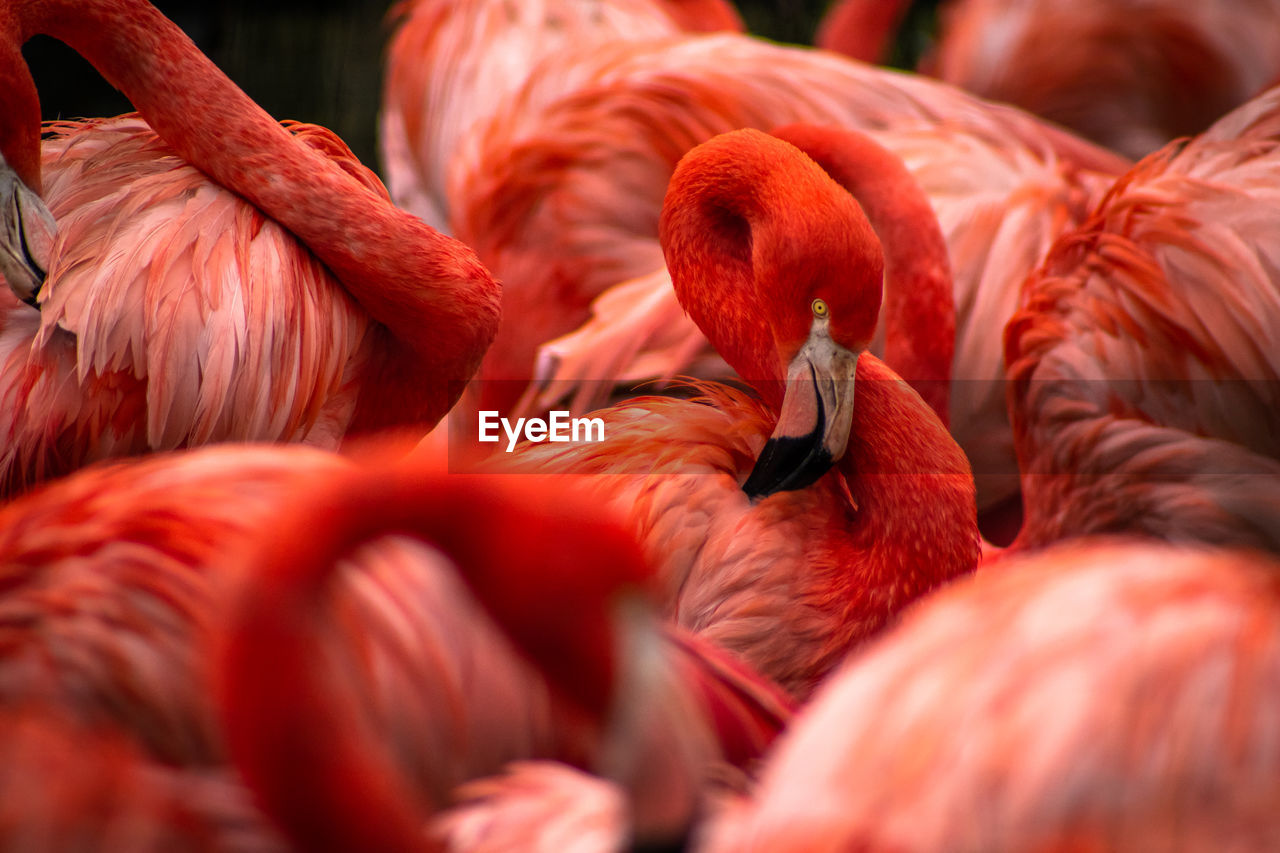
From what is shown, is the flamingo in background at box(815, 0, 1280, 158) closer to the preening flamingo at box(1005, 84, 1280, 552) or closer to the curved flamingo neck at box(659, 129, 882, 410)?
the preening flamingo at box(1005, 84, 1280, 552)

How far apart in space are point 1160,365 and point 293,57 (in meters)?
3.24

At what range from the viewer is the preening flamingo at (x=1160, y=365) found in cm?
183

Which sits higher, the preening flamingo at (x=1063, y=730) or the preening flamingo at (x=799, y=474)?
the preening flamingo at (x=1063, y=730)

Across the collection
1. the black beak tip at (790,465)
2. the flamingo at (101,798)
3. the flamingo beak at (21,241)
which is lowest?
the black beak tip at (790,465)

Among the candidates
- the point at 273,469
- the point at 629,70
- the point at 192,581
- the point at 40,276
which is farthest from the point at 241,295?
the point at 629,70

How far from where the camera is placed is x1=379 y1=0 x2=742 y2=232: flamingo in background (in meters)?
3.09

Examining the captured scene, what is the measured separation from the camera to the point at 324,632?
0.87 meters

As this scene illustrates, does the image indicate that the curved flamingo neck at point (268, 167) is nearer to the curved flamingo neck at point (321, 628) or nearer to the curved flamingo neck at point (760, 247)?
the curved flamingo neck at point (760, 247)

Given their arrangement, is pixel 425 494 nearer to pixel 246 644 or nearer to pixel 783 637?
pixel 246 644

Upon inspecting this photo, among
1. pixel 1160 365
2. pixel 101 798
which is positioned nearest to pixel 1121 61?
pixel 1160 365

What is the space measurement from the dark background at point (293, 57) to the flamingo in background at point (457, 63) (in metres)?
0.56

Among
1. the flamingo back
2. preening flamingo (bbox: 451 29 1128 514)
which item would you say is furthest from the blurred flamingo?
preening flamingo (bbox: 451 29 1128 514)

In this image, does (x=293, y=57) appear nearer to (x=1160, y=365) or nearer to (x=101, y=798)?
(x=1160, y=365)

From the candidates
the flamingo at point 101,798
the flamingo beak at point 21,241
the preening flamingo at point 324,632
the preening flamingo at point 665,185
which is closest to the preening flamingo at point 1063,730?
the preening flamingo at point 324,632
